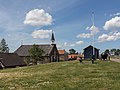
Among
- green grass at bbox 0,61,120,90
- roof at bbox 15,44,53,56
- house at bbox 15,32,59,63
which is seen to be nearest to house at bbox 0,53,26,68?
house at bbox 15,32,59,63

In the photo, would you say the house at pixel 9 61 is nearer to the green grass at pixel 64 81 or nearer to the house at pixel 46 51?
the house at pixel 46 51

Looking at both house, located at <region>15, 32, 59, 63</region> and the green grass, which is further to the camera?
house, located at <region>15, 32, 59, 63</region>

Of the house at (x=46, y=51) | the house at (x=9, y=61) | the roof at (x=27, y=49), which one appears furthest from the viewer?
the roof at (x=27, y=49)

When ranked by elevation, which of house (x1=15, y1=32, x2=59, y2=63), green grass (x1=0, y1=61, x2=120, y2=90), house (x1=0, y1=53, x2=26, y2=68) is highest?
house (x1=15, y1=32, x2=59, y2=63)

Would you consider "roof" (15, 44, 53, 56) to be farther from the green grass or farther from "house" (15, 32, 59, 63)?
the green grass

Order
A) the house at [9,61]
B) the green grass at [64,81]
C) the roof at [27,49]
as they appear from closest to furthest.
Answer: the green grass at [64,81], the house at [9,61], the roof at [27,49]

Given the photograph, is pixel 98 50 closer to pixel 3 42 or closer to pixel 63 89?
pixel 63 89

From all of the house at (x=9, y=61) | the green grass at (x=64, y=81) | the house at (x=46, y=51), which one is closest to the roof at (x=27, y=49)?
the house at (x=46, y=51)

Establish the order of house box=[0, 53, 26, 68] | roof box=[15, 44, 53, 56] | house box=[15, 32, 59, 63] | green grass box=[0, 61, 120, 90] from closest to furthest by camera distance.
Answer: green grass box=[0, 61, 120, 90], house box=[0, 53, 26, 68], house box=[15, 32, 59, 63], roof box=[15, 44, 53, 56]

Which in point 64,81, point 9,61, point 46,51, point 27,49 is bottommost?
point 64,81

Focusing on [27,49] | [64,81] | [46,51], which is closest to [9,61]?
[46,51]

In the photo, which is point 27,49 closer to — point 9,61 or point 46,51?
point 46,51

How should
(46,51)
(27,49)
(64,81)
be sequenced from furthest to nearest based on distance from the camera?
(27,49) → (46,51) → (64,81)

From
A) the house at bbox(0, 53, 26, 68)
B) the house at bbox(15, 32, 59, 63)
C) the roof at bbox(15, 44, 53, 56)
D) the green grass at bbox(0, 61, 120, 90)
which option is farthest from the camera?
the roof at bbox(15, 44, 53, 56)
